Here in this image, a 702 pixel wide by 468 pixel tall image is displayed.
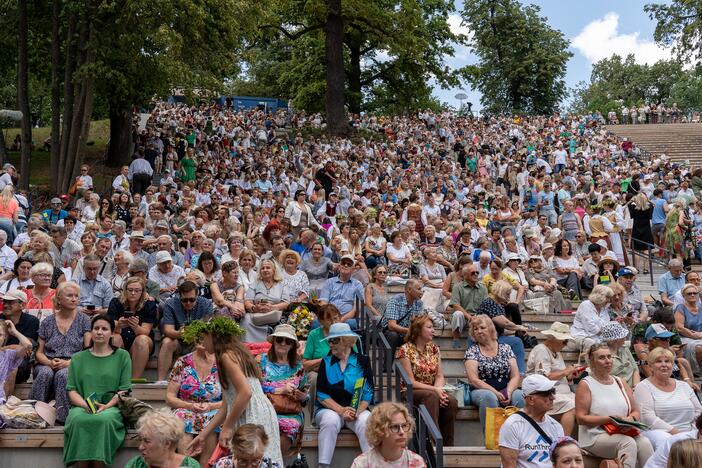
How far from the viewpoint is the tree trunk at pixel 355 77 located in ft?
149

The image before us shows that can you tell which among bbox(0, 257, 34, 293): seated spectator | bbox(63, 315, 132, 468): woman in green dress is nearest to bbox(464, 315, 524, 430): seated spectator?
bbox(63, 315, 132, 468): woman in green dress

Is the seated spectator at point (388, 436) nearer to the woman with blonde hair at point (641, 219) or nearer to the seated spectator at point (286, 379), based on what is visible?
the seated spectator at point (286, 379)

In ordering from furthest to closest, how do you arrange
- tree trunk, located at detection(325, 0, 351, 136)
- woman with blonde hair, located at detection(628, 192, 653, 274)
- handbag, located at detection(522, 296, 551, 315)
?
1. tree trunk, located at detection(325, 0, 351, 136)
2. woman with blonde hair, located at detection(628, 192, 653, 274)
3. handbag, located at detection(522, 296, 551, 315)

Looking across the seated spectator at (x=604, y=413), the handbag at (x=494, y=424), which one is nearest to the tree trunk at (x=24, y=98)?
the handbag at (x=494, y=424)

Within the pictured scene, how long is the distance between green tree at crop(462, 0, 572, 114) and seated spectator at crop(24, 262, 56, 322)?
58.6m

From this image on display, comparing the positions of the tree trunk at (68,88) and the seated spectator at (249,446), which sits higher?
the tree trunk at (68,88)

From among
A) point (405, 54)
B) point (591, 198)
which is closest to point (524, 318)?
point (591, 198)

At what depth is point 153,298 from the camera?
378 inches

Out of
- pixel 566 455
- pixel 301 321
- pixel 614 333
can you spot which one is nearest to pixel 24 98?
pixel 301 321

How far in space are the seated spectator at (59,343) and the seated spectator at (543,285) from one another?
23.1ft

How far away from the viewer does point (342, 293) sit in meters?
11.0

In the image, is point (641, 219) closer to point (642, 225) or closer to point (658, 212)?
point (642, 225)

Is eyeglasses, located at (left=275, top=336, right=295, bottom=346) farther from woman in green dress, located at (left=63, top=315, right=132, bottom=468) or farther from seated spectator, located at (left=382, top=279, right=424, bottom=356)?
seated spectator, located at (left=382, top=279, right=424, bottom=356)

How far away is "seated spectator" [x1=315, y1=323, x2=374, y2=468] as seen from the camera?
25.1 ft
